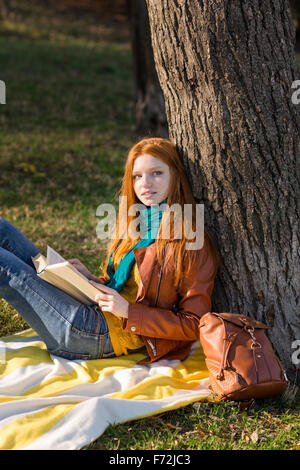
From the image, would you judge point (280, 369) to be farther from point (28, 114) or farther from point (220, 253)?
point (28, 114)

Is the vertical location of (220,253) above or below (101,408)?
above

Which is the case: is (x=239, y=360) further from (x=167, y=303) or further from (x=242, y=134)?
(x=242, y=134)

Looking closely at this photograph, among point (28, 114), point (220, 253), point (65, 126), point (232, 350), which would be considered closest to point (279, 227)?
point (220, 253)

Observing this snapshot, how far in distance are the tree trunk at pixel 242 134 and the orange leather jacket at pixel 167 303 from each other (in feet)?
0.83

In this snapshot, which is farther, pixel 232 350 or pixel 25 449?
pixel 232 350

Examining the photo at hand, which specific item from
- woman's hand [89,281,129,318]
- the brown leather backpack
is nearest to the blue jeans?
woman's hand [89,281,129,318]

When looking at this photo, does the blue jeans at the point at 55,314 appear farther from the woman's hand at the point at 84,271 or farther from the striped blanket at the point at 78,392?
the woman's hand at the point at 84,271

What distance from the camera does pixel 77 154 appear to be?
26.4ft

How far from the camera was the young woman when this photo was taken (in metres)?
3.18

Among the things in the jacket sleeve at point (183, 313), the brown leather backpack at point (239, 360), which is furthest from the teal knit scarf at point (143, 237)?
the brown leather backpack at point (239, 360)

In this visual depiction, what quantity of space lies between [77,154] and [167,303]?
5.13 meters

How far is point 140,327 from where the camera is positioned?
10.3 ft

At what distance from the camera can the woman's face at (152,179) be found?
3.37 metres
